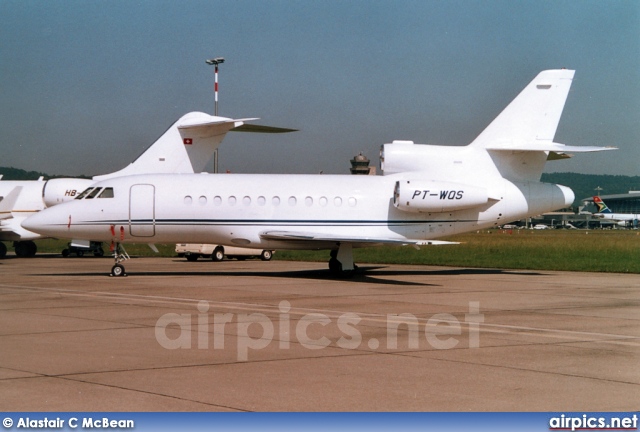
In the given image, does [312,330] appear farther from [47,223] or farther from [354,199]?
[47,223]

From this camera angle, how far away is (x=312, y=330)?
12492 mm

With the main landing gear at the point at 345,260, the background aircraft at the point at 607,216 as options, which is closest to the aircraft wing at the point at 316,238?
the main landing gear at the point at 345,260

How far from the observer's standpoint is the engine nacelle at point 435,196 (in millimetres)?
23594

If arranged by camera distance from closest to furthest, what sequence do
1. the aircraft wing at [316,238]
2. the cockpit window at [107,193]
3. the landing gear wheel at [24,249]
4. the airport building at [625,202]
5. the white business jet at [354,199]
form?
1. the aircraft wing at [316,238]
2. the white business jet at [354,199]
3. the cockpit window at [107,193]
4. the landing gear wheel at [24,249]
5. the airport building at [625,202]

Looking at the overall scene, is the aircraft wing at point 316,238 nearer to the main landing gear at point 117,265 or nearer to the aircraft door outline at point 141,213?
the aircraft door outline at point 141,213

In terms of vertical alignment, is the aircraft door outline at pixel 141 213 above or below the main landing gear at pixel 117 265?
above

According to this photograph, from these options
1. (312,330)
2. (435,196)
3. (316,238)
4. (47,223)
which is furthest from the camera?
(435,196)

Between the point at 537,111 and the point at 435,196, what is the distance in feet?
14.3

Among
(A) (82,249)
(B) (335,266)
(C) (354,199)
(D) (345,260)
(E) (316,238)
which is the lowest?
(A) (82,249)

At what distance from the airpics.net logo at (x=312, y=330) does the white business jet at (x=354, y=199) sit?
330 inches

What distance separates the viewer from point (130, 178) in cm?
2411

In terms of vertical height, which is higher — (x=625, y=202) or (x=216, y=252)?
(x=625, y=202)

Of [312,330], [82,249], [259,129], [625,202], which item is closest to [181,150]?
[259,129]

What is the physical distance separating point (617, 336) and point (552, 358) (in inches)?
106
